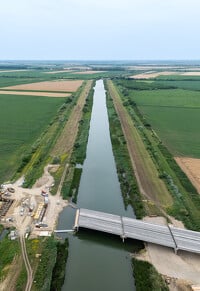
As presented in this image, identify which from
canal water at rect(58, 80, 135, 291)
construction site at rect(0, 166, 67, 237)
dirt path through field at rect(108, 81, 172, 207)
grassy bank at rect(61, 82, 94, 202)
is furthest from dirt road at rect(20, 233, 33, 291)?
dirt path through field at rect(108, 81, 172, 207)

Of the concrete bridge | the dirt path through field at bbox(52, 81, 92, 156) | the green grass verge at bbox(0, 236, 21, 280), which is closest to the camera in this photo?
the green grass verge at bbox(0, 236, 21, 280)

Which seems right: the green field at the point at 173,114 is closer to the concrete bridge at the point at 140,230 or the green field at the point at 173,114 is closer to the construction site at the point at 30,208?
the concrete bridge at the point at 140,230

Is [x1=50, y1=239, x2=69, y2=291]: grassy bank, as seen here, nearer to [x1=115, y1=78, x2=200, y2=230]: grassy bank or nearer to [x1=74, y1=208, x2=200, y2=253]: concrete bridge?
[x1=74, y1=208, x2=200, y2=253]: concrete bridge

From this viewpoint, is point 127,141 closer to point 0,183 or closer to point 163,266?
point 0,183

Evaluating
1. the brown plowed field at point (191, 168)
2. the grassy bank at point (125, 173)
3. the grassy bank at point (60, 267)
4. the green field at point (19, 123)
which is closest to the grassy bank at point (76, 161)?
the grassy bank at point (125, 173)

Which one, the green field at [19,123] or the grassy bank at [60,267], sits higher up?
the green field at [19,123]

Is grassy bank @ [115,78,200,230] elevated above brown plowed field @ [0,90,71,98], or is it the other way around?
brown plowed field @ [0,90,71,98]

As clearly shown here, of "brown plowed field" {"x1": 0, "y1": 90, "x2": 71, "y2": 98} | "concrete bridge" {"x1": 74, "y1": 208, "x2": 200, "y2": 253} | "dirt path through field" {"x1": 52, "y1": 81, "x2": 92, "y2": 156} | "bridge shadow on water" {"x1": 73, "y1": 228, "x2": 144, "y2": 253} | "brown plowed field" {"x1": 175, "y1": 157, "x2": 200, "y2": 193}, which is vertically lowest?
"bridge shadow on water" {"x1": 73, "y1": 228, "x2": 144, "y2": 253}
